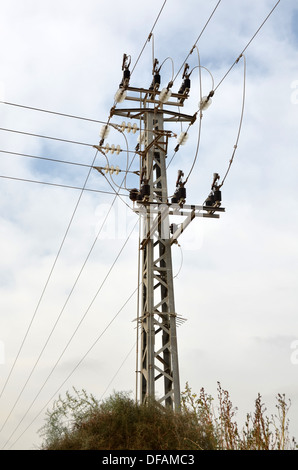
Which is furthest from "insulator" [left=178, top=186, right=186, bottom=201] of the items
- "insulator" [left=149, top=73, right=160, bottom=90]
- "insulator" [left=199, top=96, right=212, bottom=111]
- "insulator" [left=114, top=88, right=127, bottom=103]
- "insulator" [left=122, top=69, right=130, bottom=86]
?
"insulator" [left=122, top=69, right=130, bottom=86]

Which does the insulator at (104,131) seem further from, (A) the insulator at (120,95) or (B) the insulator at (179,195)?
(B) the insulator at (179,195)

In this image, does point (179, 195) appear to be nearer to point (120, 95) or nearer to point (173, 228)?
point (173, 228)

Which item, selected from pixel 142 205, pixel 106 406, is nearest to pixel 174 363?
pixel 106 406

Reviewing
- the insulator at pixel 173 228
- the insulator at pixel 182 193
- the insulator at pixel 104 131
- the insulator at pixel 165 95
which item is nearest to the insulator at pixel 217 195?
the insulator at pixel 182 193

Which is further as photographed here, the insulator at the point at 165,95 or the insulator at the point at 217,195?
the insulator at the point at 165,95

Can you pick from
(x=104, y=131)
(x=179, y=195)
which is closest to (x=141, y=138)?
(x=104, y=131)

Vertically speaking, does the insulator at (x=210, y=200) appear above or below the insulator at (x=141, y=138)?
below

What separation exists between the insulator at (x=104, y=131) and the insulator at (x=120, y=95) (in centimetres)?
75

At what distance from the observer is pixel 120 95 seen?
15352mm

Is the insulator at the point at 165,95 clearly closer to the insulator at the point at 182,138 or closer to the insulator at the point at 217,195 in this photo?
the insulator at the point at 182,138

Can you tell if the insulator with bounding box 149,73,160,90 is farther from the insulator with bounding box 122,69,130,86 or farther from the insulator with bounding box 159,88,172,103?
the insulator with bounding box 122,69,130,86

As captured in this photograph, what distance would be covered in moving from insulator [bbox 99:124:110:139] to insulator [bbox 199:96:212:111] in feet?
8.53

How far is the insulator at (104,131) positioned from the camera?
51.5ft
